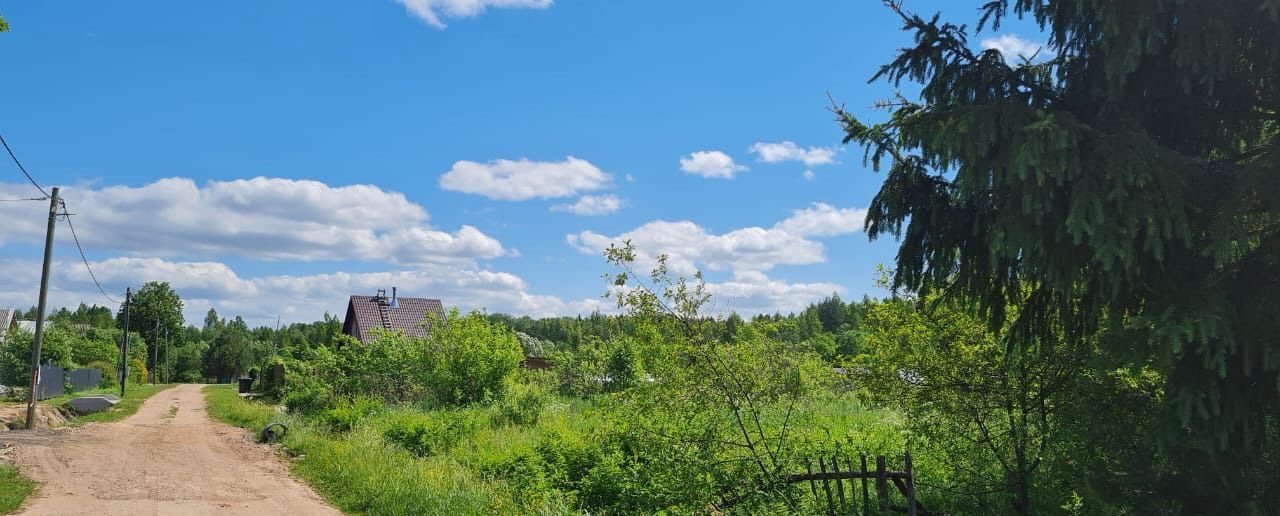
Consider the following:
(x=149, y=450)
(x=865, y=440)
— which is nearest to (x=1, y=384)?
(x=149, y=450)

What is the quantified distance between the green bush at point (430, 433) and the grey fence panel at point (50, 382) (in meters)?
24.2

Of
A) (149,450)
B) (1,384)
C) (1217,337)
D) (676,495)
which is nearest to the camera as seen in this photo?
(1217,337)

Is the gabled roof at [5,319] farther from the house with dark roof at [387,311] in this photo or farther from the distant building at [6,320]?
the house with dark roof at [387,311]

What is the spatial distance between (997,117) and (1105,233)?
3.14ft

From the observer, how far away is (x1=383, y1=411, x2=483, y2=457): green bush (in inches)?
522

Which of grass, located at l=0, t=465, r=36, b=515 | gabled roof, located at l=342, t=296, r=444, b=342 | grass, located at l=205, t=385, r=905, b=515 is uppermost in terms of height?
gabled roof, located at l=342, t=296, r=444, b=342

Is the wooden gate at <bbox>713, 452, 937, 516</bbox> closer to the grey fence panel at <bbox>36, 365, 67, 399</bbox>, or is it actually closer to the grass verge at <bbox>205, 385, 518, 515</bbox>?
the grass verge at <bbox>205, 385, 518, 515</bbox>

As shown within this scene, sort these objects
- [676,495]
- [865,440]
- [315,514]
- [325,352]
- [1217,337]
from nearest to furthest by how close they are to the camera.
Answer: [1217,337] < [676,495] < [315,514] < [865,440] < [325,352]

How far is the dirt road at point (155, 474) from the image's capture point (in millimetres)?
9414

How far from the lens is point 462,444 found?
1306 centimetres

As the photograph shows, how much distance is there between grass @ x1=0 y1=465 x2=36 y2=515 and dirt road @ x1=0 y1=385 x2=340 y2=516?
0.15m

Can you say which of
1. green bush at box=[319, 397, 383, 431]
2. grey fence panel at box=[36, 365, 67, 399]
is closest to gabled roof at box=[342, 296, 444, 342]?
grey fence panel at box=[36, 365, 67, 399]

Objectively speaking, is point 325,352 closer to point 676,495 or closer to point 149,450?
point 149,450

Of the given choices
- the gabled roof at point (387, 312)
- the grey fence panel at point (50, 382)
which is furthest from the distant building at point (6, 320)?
the gabled roof at point (387, 312)
